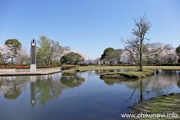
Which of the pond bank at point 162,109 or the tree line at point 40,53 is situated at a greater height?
the tree line at point 40,53

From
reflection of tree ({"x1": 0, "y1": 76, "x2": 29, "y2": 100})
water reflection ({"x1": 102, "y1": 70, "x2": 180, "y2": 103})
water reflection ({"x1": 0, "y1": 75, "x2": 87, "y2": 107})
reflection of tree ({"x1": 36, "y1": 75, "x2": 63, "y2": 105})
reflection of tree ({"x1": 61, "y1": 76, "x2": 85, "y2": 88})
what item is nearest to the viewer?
reflection of tree ({"x1": 36, "y1": 75, "x2": 63, "y2": 105})

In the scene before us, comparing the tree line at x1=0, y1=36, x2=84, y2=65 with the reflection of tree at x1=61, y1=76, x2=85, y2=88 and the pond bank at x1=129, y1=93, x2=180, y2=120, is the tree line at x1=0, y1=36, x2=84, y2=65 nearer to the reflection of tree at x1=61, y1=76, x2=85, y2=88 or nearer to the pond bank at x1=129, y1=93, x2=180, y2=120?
the reflection of tree at x1=61, y1=76, x2=85, y2=88

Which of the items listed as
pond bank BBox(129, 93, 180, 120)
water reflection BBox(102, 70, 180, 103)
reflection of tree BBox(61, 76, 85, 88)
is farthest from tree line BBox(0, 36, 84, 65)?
pond bank BBox(129, 93, 180, 120)

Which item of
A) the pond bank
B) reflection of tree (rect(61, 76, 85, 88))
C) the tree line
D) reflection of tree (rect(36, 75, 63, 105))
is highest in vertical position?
the tree line

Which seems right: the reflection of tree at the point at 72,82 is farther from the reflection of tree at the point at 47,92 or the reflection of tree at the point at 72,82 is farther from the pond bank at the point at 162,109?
the pond bank at the point at 162,109

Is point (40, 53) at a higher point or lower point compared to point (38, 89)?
higher

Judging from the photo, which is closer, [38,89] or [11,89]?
[38,89]

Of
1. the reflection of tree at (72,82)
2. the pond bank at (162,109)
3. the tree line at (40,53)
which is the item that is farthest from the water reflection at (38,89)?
the tree line at (40,53)

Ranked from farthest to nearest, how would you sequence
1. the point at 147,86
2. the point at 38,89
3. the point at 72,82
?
the point at 72,82, the point at 147,86, the point at 38,89

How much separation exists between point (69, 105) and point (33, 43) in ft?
67.0

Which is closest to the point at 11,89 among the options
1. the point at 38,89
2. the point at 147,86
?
the point at 38,89

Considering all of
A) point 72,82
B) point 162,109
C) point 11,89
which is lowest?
point 72,82

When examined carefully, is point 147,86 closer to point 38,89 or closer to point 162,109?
point 162,109

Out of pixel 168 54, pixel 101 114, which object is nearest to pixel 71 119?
pixel 101 114
